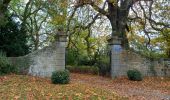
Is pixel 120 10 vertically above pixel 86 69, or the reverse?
pixel 120 10

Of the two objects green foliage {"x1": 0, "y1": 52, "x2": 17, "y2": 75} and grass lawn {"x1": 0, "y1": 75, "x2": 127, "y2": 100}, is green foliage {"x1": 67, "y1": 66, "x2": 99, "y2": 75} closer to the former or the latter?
green foliage {"x1": 0, "y1": 52, "x2": 17, "y2": 75}

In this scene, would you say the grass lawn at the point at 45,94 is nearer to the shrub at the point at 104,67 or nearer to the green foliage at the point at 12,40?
the green foliage at the point at 12,40

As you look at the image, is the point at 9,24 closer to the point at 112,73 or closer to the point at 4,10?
the point at 4,10

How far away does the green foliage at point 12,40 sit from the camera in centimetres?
2436

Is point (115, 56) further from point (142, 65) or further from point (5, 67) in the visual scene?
point (5, 67)

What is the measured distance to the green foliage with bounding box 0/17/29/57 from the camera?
79.9ft

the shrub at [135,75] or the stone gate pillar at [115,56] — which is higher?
the stone gate pillar at [115,56]

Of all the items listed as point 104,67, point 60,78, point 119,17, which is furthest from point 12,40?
point 60,78

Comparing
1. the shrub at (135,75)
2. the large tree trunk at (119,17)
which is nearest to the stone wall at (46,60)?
the shrub at (135,75)

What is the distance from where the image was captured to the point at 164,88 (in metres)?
18.5

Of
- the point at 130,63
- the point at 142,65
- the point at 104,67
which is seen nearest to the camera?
the point at 130,63

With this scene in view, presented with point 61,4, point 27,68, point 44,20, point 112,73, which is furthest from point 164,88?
point 44,20

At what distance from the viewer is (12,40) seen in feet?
80.5

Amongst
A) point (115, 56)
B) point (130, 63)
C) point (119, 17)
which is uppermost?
point (119, 17)
